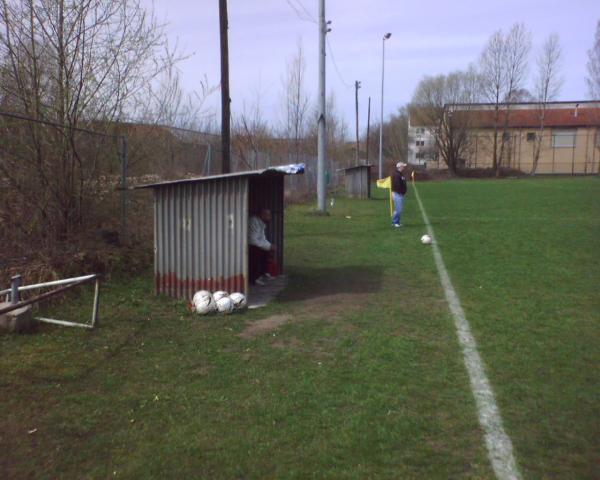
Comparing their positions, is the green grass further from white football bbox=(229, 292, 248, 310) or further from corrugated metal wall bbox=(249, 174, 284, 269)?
corrugated metal wall bbox=(249, 174, 284, 269)

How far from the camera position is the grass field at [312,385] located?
12.3 ft

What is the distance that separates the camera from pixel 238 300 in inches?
301

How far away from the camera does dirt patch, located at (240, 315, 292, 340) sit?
665 centimetres

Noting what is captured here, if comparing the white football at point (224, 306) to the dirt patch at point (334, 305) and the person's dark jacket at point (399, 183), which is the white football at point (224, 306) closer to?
the dirt patch at point (334, 305)

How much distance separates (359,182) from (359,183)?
0.05m

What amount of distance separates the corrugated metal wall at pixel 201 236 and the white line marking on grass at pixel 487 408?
2.93m

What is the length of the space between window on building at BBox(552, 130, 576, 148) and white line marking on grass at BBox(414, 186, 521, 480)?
265 ft

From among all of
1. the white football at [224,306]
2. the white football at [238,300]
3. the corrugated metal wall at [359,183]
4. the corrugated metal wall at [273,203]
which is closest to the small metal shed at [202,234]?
the white football at [238,300]

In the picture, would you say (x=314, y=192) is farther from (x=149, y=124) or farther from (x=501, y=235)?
(x=149, y=124)

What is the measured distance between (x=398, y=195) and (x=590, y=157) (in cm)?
7275

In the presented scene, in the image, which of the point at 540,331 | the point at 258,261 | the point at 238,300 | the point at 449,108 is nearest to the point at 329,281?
the point at 258,261

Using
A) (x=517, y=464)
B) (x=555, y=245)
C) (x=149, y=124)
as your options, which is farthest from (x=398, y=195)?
(x=517, y=464)

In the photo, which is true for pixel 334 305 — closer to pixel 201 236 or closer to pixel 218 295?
pixel 218 295

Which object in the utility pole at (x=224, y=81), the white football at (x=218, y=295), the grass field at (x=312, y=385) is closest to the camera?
the grass field at (x=312, y=385)
